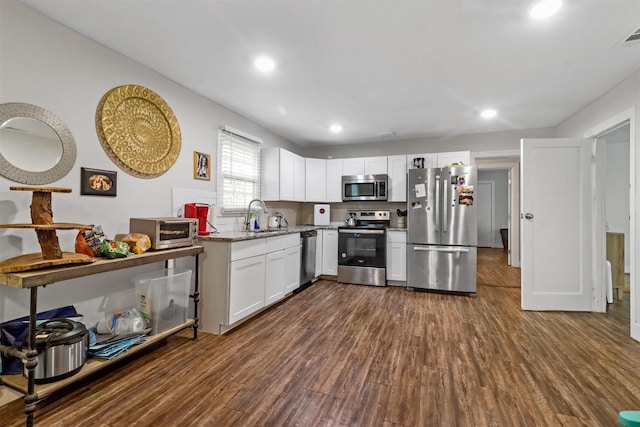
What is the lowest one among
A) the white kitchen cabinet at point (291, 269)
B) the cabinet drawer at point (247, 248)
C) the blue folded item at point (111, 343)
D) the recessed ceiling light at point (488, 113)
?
the blue folded item at point (111, 343)

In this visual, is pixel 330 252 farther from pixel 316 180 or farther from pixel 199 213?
pixel 199 213

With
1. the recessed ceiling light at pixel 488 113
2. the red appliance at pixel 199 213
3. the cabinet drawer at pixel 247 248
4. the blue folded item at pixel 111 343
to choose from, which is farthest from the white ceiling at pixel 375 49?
the blue folded item at pixel 111 343

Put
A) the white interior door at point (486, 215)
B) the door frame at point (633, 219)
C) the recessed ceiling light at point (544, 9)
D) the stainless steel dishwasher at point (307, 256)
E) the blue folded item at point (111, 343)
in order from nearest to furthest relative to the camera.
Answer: the recessed ceiling light at point (544, 9), the blue folded item at point (111, 343), the door frame at point (633, 219), the stainless steel dishwasher at point (307, 256), the white interior door at point (486, 215)

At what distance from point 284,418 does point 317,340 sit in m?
1.01

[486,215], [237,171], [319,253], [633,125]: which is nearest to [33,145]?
[237,171]

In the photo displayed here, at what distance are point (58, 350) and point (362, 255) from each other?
3.70m

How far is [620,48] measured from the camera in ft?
7.77

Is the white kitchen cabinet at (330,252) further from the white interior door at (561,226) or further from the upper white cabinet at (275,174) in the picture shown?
the white interior door at (561,226)

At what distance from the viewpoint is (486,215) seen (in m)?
9.38

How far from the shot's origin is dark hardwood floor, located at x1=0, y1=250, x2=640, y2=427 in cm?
163

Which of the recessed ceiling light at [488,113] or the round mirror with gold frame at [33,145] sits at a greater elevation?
the recessed ceiling light at [488,113]

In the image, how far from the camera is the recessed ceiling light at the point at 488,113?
12.5 ft


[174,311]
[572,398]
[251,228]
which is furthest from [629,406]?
[251,228]

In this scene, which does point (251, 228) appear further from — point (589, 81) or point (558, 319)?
point (589, 81)
